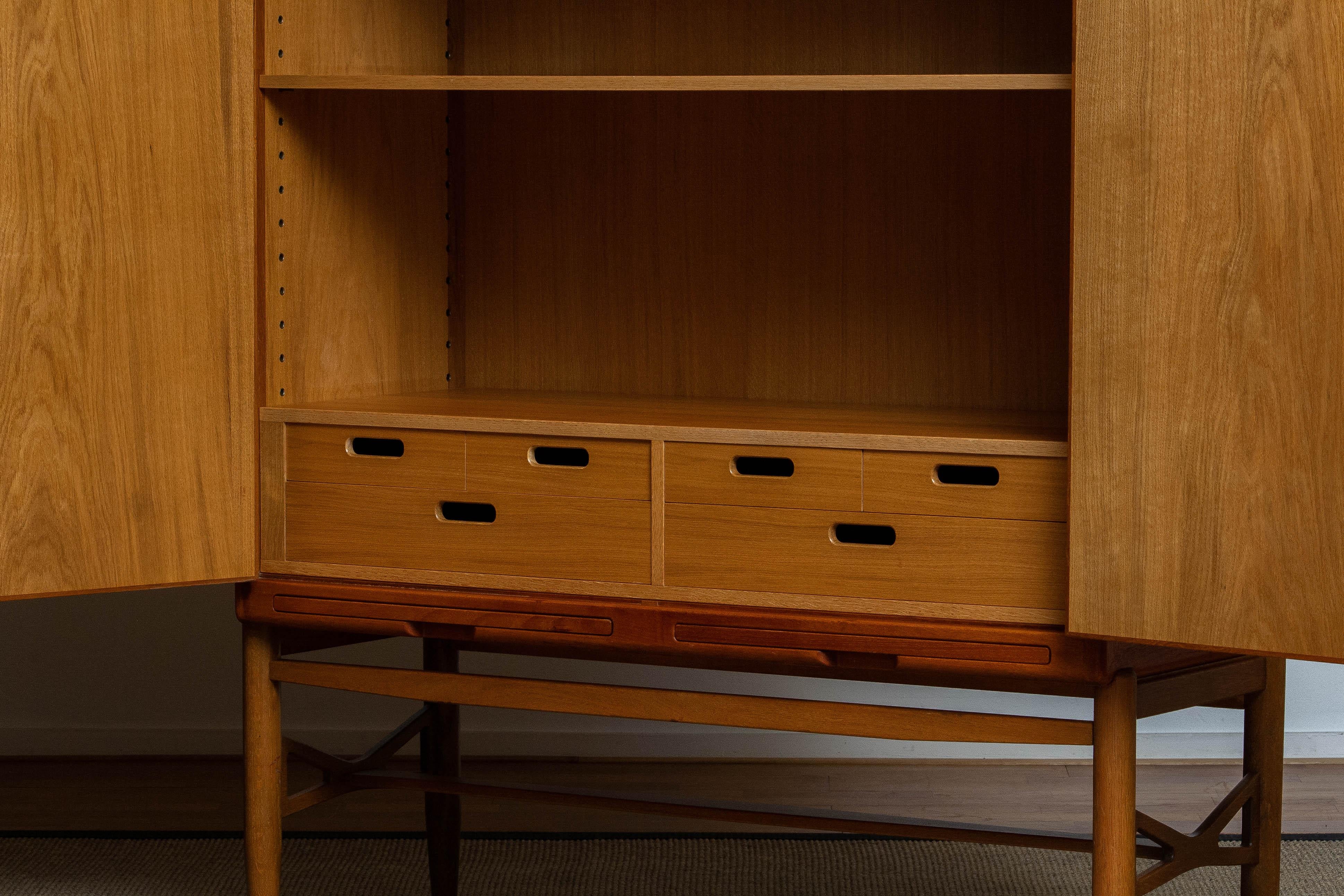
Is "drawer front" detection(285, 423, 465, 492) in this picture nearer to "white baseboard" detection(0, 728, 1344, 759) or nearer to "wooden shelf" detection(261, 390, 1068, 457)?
"wooden shelf" detection(261, 390, 1068, 457)

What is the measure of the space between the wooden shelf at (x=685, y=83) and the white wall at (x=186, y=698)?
1.64 m

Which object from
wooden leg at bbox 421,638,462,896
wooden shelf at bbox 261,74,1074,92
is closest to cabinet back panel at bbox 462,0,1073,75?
wooden shelf at bbox 261,74,1074,92

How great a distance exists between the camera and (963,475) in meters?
1.58

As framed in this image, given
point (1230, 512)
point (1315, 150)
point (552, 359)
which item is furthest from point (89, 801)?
point (1315, 150)

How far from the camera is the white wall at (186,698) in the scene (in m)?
3.07

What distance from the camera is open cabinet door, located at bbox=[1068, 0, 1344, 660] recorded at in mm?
1302

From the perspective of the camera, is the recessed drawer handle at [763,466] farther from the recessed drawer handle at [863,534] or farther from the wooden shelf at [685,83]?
the wooden shelf at [685,83]

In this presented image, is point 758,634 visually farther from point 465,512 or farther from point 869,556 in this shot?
point 465,512

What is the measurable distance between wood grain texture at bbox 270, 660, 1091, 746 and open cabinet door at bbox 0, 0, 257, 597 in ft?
0.70

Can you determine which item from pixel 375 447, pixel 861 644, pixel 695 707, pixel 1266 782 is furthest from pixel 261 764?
pixel 1266 782

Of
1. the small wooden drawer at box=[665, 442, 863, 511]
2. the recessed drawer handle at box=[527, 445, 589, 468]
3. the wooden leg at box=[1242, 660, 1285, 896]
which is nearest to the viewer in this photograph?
the small wooden drawer at box=[665, 442, 863, 511]

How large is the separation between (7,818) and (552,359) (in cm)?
147

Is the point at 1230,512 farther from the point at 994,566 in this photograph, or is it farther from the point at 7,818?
the point at 7,818

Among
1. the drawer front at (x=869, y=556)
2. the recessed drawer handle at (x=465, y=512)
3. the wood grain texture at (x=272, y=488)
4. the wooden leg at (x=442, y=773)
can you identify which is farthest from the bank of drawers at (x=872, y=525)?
the wooden leg at (x=442, y=773)
